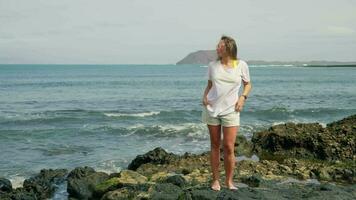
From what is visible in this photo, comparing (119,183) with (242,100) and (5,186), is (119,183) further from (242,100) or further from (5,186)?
(5,186)

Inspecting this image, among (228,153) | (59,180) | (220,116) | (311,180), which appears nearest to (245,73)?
(220,116)

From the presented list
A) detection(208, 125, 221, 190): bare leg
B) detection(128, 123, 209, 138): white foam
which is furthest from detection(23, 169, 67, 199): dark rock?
detection(128, 123, 209, 138): white foam

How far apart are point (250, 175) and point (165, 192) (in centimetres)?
358

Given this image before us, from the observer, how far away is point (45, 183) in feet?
40.6

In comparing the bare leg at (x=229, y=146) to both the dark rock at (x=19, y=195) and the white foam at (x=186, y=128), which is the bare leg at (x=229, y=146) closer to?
the dark rock at (x=19, y=195)

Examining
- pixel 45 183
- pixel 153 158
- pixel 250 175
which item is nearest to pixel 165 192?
pixel 250 175

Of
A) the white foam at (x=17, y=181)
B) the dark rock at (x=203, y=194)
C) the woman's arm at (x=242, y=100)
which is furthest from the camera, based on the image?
the white foam at (x=17, y=181)

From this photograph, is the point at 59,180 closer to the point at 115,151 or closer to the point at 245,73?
the point at 115,151

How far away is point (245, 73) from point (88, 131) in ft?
57.0

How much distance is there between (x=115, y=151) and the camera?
18375 millimetres

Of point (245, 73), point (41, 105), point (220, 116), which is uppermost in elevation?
point (245, 73)

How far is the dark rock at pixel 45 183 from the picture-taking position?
11609mm

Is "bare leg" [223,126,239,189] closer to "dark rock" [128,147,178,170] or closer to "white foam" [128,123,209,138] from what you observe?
"dark rock" [128,147,178,170]

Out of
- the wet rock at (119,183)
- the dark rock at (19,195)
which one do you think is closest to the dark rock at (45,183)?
the dark rock at (19,195)
